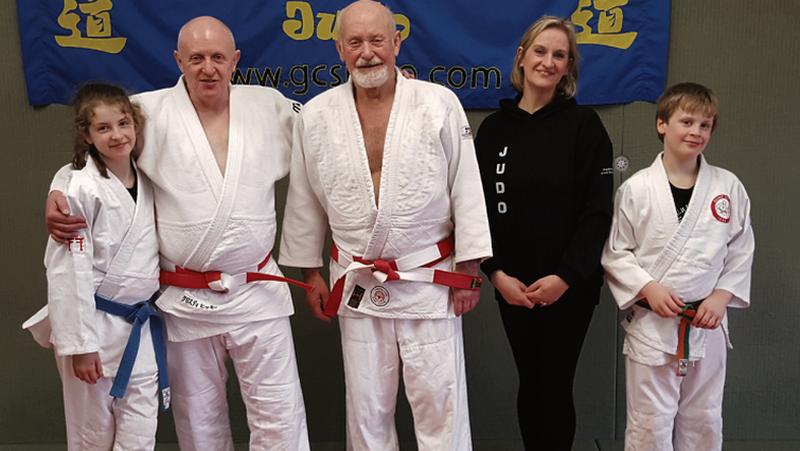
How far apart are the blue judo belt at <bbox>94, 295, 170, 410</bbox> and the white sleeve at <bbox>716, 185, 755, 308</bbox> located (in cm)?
172

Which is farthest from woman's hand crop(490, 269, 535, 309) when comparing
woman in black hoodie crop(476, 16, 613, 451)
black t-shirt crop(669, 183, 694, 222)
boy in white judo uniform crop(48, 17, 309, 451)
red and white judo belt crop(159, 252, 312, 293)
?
red and white judo belt crop(159, 252, 312, 293)

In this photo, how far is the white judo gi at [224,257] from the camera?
222 cm

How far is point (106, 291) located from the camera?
2156 mm

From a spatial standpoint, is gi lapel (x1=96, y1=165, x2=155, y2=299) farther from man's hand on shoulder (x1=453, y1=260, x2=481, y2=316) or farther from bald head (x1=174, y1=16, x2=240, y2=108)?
man's hand on shoulder (x1=453, y1=260, x2=481, y2=316)

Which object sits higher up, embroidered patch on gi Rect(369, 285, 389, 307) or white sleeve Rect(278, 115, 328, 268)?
white sleeve Rect(278, 115, 328, 268)

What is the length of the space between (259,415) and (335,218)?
0.67 metres

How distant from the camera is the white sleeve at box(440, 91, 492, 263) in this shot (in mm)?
2295

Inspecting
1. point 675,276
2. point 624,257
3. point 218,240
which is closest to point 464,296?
point 624,257

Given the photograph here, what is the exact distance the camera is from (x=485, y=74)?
2.95m

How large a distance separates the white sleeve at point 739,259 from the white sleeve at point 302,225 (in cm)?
127

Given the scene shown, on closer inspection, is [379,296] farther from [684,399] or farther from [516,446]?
[516,446]

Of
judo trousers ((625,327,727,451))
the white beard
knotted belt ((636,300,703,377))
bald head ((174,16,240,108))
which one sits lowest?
judo trousers ((625,327,727,451))

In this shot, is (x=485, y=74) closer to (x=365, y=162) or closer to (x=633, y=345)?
(x=365, y=162)

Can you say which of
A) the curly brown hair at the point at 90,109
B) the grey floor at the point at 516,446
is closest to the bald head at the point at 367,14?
the curly brown hair at the point at 90,109
